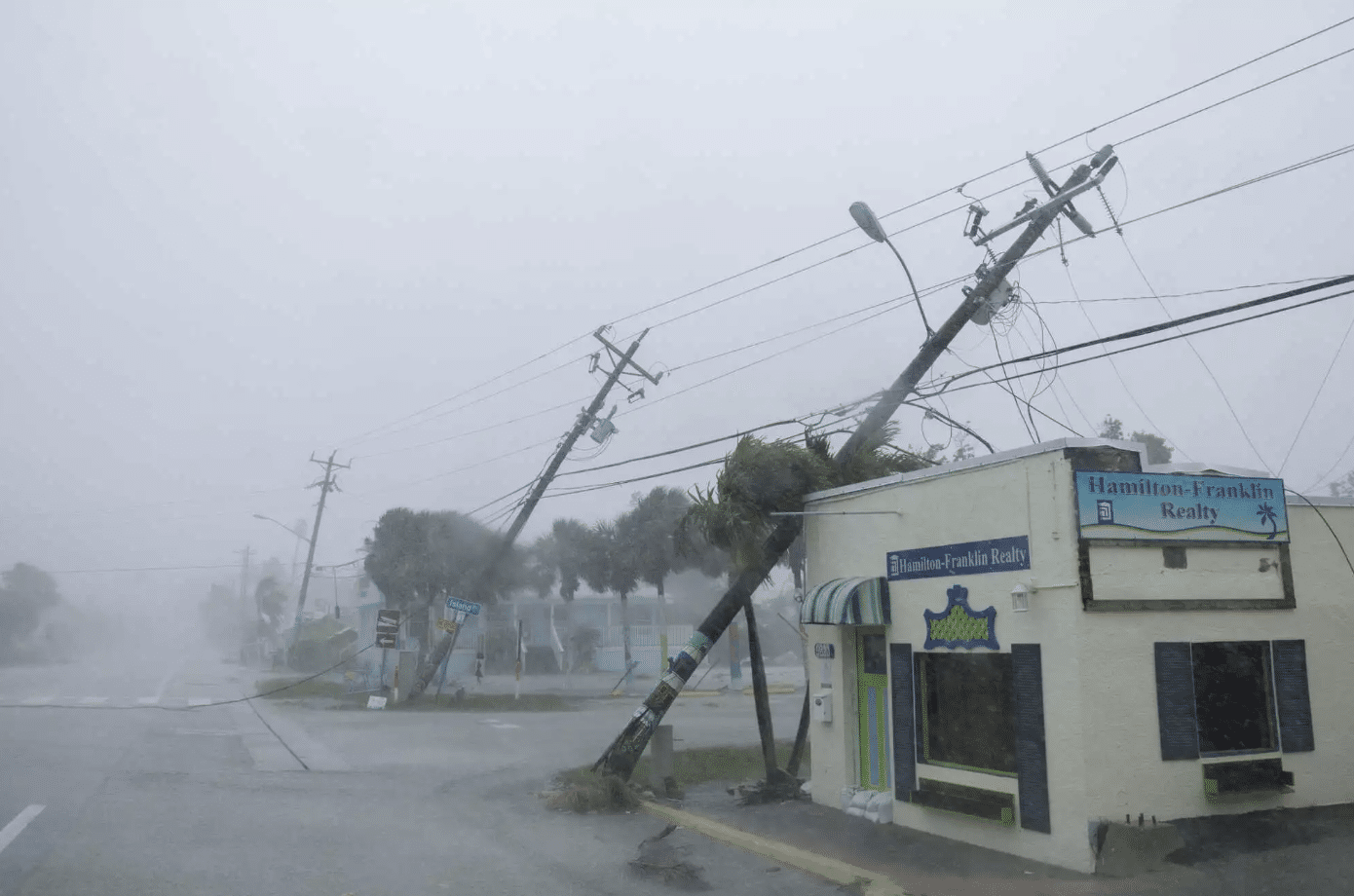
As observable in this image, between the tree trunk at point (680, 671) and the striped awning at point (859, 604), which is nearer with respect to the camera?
the striped awning at point (859, 604)

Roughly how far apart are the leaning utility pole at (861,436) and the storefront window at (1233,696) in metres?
5.21

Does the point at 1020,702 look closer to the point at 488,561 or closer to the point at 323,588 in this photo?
the point at 488,561

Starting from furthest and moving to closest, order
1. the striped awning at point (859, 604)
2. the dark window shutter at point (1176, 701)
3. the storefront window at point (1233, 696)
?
1. the striped awning at point (859, 604)
2. the storefront window at point (1233, 696)
3. the dark window shutter at point (1176, 701)

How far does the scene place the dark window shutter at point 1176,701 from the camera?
9.67 metres

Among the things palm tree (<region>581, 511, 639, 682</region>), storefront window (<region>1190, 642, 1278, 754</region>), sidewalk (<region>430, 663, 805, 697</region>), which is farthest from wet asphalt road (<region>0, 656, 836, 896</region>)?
palm tree (<region>581, 511, 639, 682</region>)

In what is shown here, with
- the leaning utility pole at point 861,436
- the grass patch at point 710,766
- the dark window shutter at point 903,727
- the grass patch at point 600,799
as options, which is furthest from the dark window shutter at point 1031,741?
the grass patch at point 710,766

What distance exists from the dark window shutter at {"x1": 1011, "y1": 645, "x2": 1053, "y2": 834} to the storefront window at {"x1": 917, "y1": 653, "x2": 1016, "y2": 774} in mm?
175

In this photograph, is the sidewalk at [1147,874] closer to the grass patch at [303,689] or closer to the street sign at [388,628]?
the street sign at [388,628]

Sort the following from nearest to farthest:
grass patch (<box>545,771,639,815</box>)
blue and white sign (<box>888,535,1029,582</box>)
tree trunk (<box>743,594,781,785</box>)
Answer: blue and white sign (<box>888,535,1029,582</box>) → grass patch (<box>545,771,639,815</box>) → tree trunk (<box>743,594,781,785</box>)

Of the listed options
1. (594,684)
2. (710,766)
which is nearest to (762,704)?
(710,766)

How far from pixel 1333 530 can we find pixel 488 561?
2563cm

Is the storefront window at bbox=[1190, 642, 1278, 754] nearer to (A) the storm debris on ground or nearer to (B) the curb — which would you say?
(B) the curb

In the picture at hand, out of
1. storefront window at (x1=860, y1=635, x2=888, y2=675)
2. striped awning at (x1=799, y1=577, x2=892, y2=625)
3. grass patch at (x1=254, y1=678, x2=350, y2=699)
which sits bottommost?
grass patch at (x1=254, y1=678, x2=350, y2=699)

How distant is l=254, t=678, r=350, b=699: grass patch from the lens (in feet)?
121
